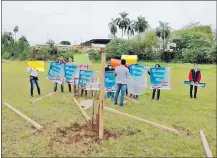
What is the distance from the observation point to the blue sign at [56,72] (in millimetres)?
11498

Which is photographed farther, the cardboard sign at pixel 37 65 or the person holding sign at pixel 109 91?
the person holding sign at pixel 109 91

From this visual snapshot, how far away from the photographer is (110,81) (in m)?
11.3

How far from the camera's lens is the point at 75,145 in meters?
6.52

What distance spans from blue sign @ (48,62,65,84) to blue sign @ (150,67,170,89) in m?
3.45

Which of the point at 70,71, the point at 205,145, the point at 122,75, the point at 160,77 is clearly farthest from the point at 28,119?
the point at 160,77

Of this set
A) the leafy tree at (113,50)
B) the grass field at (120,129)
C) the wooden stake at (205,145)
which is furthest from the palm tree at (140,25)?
the wooden stake at (205,145)

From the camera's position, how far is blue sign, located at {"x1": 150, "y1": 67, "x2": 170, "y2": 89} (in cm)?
1093

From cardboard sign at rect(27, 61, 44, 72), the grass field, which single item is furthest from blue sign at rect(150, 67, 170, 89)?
cardboard sign at rect(27, 61, 44, 72)

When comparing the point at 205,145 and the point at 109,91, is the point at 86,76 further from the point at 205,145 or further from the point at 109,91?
the point at 205,145

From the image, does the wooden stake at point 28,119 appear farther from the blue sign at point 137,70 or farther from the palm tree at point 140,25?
the palm tree at point 140,25

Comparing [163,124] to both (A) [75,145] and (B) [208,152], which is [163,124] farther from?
(A) [75,145]

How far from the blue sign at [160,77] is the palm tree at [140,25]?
174 feet

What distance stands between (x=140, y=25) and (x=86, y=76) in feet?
175

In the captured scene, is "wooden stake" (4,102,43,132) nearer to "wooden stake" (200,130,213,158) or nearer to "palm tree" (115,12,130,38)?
"wooden stake" (200,130,213,158)
